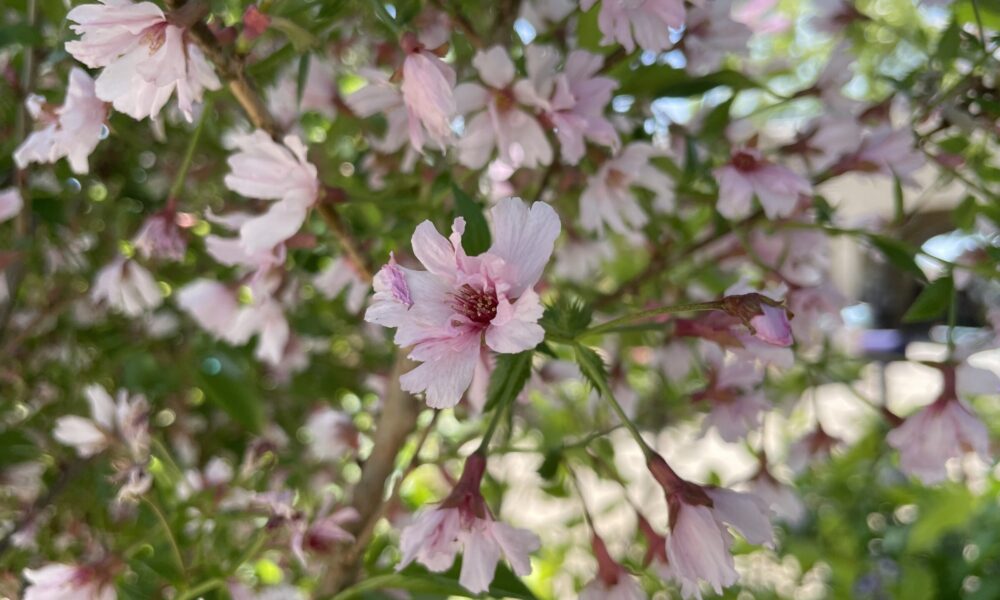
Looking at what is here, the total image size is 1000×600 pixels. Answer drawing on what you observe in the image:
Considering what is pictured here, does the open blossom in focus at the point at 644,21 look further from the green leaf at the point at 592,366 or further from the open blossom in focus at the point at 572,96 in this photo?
the green leaf at the point at 592,366

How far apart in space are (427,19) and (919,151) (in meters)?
0.26

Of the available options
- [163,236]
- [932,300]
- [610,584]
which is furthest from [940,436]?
[163,236]

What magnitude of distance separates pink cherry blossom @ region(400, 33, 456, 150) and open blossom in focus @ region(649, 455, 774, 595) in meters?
0.15

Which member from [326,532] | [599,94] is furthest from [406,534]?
[599,94]

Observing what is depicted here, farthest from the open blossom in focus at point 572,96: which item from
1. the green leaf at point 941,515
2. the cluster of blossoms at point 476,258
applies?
the green leaf at point 941,515

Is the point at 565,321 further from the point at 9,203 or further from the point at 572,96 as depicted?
the point at 9,203

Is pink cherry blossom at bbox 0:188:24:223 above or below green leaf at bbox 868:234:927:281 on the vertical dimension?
below

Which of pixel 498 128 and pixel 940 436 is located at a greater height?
pixel 498 128

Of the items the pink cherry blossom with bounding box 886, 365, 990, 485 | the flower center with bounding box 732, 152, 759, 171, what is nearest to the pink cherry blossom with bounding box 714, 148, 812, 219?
the flower center with bounding box 732, 152, 759, 171

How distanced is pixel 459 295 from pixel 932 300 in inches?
9.2

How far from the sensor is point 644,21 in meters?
0.35

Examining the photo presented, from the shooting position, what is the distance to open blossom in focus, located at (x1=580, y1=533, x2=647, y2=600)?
1.15 feet

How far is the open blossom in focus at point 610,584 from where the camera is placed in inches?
13.8

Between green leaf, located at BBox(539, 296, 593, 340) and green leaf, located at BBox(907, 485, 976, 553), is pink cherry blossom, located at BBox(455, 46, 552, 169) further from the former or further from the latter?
green leaf, located at BBox(907, 485, 976, 553)
